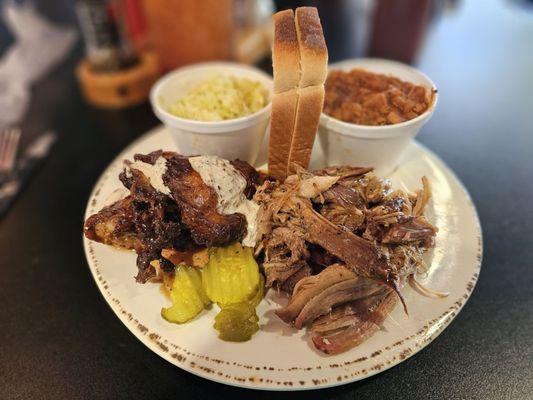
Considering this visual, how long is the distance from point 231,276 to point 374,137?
980mm

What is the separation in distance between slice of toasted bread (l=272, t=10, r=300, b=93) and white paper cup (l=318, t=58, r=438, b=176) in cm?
37

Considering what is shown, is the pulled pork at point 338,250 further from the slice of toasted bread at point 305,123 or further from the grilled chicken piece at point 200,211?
the slice of toasted bread at point 305,123

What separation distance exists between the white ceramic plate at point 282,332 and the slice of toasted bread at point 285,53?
36.6 inches

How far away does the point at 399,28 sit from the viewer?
3727 mm

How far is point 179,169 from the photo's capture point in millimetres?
1779

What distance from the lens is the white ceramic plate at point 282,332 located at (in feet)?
4.81

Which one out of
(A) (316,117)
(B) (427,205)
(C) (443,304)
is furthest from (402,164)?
(C) (443,304)

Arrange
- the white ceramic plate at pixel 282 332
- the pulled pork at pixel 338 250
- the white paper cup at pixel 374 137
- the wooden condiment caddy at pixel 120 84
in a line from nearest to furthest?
the white ceramic plate at pixel 282 332 → the pulled pork at pixel 338 250 → the white paper cup at pixel 374 137 → the wooden condiment caddy at pixel 120 84

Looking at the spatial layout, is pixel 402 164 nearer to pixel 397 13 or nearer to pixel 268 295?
pixel 268 295

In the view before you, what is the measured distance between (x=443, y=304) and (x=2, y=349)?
6.30 ft

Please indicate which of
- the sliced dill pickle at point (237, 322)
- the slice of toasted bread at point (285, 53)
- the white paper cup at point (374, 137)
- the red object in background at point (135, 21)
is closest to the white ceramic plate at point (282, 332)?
the sliced dill pickle at point (237, 322)

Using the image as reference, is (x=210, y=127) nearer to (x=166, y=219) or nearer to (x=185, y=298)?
(x=166, y=219)

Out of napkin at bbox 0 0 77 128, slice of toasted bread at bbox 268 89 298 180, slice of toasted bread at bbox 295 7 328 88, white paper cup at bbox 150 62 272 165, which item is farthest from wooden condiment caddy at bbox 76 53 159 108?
slice of toasted bread at bbox 295 7 328 88

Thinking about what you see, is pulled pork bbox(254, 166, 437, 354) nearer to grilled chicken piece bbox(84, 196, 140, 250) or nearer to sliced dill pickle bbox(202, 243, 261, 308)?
sliced dill pickle bbox(202, 243, 261, 308)
